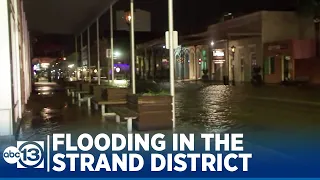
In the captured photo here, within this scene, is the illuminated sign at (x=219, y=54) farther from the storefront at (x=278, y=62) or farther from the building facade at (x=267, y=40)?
the storefront at (x=278, y=62)

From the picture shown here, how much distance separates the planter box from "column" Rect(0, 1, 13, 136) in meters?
2.81

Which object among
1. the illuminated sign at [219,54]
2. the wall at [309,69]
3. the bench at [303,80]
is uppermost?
the illuminated sign at [219,54]

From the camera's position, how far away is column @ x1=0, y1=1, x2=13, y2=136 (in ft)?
32.7

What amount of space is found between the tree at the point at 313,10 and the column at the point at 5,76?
33806 mm

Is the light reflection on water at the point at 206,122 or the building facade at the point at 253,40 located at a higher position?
the building facade at the point at 253,40

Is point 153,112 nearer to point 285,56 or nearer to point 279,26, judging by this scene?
point 285,56

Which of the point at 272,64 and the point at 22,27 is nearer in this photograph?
the point at 22,27

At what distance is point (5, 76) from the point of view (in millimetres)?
10070

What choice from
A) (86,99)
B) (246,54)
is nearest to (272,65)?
(246,54)

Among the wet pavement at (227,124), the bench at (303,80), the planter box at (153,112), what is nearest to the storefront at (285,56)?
the bench at (303,80)

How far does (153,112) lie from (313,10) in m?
33.4

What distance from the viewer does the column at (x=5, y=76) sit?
32.7 ft

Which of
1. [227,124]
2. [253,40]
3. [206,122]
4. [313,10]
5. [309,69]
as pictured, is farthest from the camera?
[253,40]

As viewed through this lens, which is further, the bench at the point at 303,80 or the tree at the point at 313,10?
the tree at the point at 313,10
